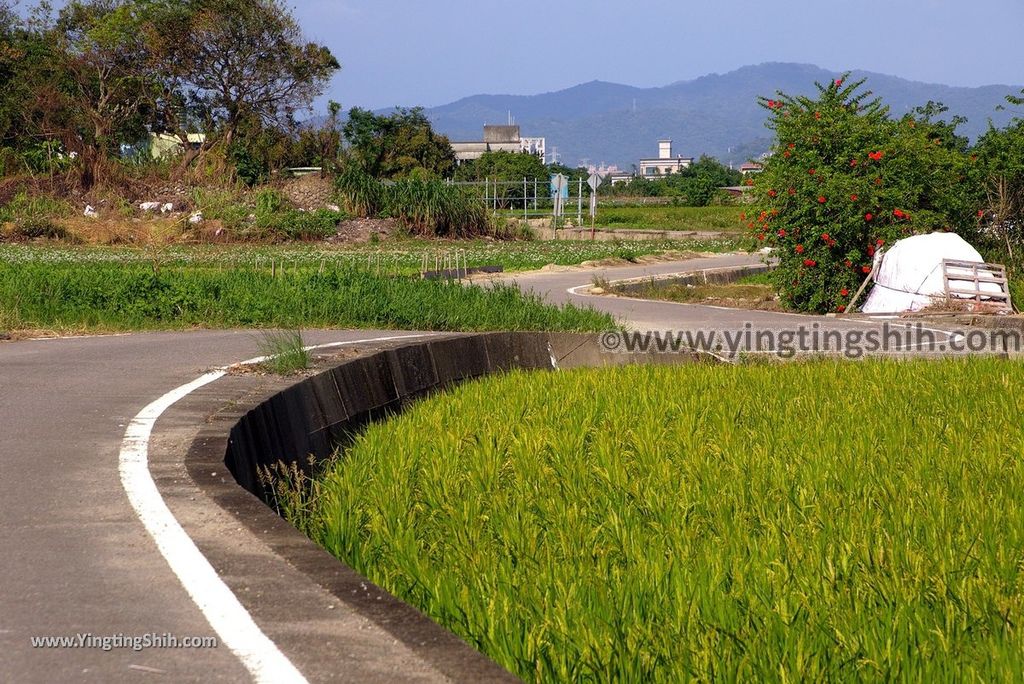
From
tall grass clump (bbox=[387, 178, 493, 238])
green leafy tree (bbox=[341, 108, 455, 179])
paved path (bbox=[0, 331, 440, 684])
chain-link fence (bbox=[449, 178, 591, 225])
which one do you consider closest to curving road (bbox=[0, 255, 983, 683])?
paved path (bbox=[0, 331, 440, 684])

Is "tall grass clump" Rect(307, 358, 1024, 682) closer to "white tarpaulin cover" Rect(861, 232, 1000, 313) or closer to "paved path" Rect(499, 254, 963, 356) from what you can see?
"paved path" Rect(499, 254, 963, 356)

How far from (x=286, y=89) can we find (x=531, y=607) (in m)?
58.3

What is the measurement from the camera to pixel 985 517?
571 centimetres

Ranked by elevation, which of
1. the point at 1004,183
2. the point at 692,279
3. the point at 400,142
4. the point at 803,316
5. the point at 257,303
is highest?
the point at 400,142

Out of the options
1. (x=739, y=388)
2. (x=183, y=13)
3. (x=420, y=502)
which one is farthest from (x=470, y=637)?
(x=183, y=13)

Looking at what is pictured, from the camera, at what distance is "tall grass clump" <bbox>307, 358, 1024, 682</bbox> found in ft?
13.3

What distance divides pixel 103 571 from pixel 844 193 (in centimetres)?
1847

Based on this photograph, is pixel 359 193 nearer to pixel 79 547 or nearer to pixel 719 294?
pixel 719 294

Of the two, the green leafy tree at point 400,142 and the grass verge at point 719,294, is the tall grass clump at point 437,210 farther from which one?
the green leafy tree at point 400,142

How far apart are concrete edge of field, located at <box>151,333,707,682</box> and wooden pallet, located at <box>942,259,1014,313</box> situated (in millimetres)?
9127

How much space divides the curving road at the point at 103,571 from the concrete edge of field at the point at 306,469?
1 cm

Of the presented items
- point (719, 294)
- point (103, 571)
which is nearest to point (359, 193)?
point (719, 294)

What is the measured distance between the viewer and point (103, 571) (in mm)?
4863

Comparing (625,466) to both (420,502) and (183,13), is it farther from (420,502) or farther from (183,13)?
(183,13)
